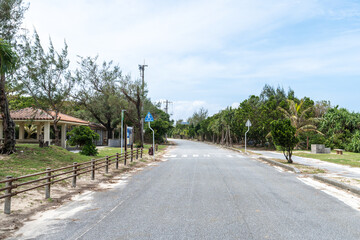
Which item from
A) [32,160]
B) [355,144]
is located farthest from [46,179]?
[355,144]

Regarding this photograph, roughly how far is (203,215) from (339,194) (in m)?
4.95

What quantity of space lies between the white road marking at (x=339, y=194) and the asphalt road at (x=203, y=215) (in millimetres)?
267

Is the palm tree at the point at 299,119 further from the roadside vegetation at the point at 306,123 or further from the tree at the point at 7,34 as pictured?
the tree at the point at 7,34

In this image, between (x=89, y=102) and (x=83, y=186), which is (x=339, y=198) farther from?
(x=89, y=102)

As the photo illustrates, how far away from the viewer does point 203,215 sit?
6172mm

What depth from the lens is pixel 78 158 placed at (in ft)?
53.4

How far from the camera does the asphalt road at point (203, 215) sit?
16.5ft

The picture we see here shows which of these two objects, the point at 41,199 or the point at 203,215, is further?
the point at 41,199

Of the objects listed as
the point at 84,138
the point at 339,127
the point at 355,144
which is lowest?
the point at 355,144

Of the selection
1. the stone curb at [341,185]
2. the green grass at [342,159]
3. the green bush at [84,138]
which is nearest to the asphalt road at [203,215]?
the stone curb at [341,185]

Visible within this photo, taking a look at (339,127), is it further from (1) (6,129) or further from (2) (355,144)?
(1) (6,129)

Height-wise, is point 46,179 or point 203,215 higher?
point 46,179

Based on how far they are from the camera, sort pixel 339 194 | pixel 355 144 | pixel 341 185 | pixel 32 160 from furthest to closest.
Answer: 1. pixel 355 144
2. pixel 32 160
3. pixel 341 185
4. pixel 339 194

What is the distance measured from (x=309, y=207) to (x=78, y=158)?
502 inches
